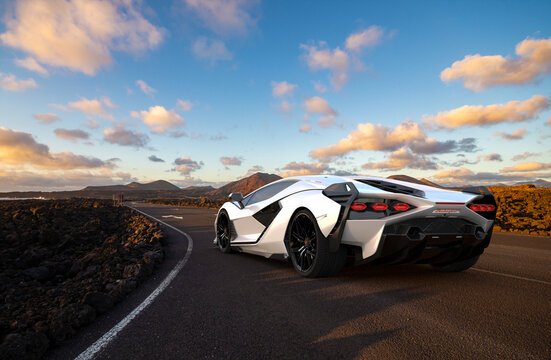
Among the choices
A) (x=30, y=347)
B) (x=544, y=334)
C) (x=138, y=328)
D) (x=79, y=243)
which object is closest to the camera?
(x=30, y=347)

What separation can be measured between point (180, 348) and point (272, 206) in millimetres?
2987

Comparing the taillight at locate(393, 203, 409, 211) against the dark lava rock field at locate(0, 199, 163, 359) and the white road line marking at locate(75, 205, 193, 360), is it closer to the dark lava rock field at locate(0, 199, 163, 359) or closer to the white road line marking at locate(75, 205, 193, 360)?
the white road line marking at locate(75, 205, 193, 360)

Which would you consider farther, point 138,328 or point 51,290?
point 51,290

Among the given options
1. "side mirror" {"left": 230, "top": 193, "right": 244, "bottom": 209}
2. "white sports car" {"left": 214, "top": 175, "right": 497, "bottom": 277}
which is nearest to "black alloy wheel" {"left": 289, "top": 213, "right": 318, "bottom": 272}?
"white sports car" {"left": 214, "top": 175, "right": 497, "bottom": 277}

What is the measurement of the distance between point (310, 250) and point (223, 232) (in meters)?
2.97

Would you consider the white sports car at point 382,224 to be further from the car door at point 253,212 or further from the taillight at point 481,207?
the car door at point 253,212

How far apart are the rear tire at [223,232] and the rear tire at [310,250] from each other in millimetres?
2199

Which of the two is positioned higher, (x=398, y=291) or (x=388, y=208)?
(x=388, y=208)

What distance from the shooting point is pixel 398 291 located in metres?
3.71

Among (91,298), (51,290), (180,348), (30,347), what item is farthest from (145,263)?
(180,348)

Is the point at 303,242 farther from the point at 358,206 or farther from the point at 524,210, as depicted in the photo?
the point at 524,210

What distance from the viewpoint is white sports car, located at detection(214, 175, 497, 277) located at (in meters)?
3.48

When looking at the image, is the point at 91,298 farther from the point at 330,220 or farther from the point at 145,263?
the point at 330,220

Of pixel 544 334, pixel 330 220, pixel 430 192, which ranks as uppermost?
pixel 430 192
